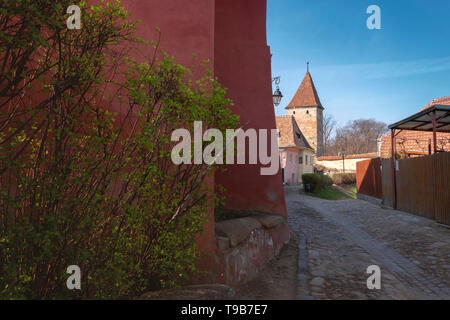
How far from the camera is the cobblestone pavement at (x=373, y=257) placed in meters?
4.05

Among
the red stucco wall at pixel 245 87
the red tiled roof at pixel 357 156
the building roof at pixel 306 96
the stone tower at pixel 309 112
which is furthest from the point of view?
the building roof at pixel 306 96

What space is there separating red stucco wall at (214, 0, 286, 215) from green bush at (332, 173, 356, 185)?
21713 millimetres

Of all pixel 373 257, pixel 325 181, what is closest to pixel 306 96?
pixel 325 181

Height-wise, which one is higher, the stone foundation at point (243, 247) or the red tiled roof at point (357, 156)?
the red tiled roof at point (357, 156)

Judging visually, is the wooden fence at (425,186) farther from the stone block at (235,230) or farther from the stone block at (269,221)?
the stone block at (235,230)

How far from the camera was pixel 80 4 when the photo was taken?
2.16 meters

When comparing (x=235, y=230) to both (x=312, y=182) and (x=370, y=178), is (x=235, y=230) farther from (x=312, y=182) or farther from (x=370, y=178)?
(x=312, y=182)

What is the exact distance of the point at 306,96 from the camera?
1857 inches

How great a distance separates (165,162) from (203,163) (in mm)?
373

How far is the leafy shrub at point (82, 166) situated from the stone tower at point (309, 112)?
143 ft

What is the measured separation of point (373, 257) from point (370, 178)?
11.5 meters

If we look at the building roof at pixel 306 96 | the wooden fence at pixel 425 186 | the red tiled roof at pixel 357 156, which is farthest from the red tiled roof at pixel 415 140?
the building roof at pixel 306 96
